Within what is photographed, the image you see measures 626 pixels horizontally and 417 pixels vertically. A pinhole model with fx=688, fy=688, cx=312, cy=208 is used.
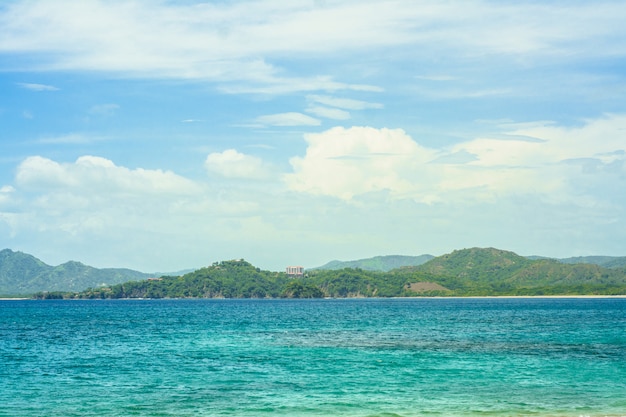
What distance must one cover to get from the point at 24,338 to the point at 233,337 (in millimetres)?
29707

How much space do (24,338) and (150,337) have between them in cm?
1765

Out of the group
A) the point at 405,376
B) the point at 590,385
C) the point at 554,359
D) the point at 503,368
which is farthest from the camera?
the point at 554,359

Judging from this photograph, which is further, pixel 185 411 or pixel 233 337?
pixel 233 337

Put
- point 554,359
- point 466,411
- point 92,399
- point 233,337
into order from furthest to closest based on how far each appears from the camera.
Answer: point 233,337 → point 554,359 → point 92,399 → point 466,411

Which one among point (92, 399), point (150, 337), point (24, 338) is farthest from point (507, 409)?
point (24, 338)

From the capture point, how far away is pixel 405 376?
52.4m

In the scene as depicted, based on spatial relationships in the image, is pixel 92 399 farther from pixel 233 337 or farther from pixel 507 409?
pixel 233 337

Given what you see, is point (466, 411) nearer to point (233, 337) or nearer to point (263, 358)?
point (263, 358)

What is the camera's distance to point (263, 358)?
65.3m

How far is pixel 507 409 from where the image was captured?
129 feet

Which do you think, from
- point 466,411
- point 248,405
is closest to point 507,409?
point 466,411

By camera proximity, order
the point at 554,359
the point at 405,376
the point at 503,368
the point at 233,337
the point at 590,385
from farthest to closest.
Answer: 1. the point at 233,337
2. the point at 554,359
3. the point at 503,368
4. the point at 405,376
5. the point at 590,385

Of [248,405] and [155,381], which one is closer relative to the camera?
[248,405]

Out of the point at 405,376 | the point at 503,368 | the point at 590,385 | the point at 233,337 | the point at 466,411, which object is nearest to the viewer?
the point at 466,411
